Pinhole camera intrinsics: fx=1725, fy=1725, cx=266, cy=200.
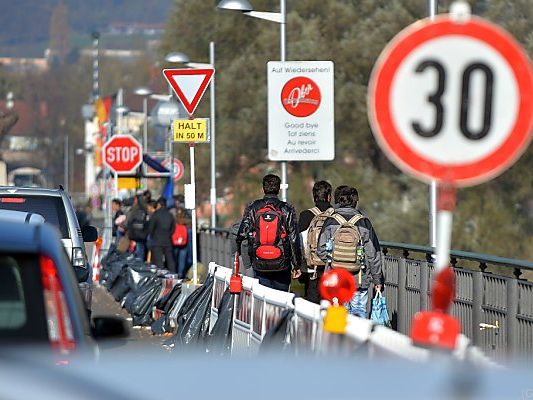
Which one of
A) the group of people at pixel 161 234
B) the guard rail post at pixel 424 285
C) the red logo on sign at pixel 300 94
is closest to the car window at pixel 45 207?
the guard rail post at pixel 424 285

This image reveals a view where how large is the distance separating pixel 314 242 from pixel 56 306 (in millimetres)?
10129

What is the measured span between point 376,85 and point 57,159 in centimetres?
18749

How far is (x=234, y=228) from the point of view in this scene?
19703 millimetres

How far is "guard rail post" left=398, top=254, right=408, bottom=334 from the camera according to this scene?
18.1 m

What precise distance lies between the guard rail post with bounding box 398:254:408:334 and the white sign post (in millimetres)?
2789

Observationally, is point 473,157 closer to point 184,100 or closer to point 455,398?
point 455,398

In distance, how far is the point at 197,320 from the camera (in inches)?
706

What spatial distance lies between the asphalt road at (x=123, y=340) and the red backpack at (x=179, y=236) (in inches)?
60.9

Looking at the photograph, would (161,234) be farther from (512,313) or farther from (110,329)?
(110,329)

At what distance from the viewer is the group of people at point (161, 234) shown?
29.8m

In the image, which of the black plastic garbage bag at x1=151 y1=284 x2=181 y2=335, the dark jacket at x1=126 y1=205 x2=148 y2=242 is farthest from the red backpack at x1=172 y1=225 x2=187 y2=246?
the black plastic garbage bag at x1=151 y1=284 x2=181 y2=335

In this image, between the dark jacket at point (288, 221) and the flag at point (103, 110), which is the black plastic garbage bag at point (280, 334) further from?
the flag at point (103, 110)

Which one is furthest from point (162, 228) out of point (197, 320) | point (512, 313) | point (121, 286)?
point (512, 313)

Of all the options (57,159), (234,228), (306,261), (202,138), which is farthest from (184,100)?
(57,159)
